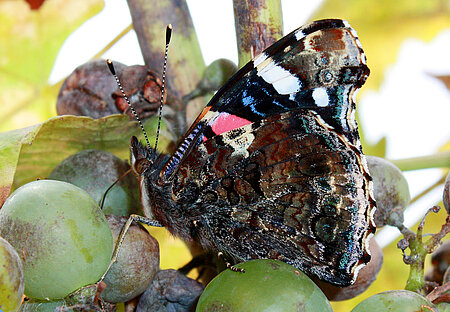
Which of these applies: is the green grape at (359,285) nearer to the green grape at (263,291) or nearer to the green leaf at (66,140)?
the green grape at (263,291)

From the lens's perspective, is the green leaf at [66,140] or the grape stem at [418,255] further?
the green leaf at [66,140]

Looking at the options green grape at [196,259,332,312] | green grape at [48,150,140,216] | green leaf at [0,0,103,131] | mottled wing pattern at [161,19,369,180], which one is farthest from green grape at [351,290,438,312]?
green leaf at [0,0,103,131]

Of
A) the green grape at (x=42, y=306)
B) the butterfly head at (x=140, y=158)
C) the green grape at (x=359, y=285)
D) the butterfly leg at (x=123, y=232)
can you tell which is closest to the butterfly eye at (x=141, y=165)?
the butterfly head at (x=140, y=158)

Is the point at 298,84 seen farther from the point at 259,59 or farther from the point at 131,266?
the point at 131,266

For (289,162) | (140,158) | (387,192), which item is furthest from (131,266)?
(387,192)

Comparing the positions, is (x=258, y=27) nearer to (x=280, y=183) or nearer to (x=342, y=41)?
(x=342, y=41)

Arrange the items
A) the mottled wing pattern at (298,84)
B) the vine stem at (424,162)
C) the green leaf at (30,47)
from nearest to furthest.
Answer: the mottled wing pattern at (298,84)
the vine stem at (424,162)
the green leaf at (30,47)

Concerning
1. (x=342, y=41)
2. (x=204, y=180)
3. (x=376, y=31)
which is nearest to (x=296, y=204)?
(x=204, y=180)

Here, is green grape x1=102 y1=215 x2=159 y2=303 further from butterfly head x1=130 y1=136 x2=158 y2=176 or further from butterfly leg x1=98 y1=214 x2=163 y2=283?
butterfly head x1=130 y1=136 x2=158 y2=176
